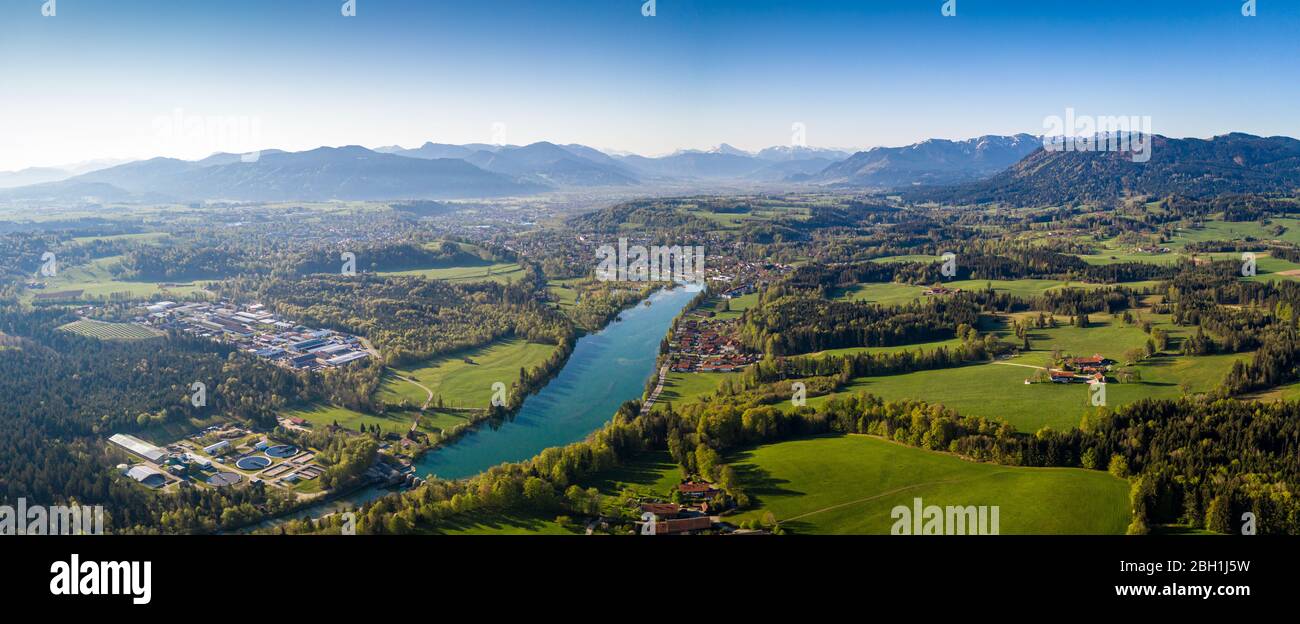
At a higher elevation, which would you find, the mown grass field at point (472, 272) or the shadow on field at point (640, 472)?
the mown grass field at point (472, 272)

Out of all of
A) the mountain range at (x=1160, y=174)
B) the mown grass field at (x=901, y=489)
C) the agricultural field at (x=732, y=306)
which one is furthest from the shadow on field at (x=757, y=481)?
the mountain range at (x=1160, y=174)

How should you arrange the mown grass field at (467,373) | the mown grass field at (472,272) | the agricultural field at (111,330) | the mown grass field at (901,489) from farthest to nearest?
the mown grass field at (472,272), the agricultural field at (111,330), the mown grass field at (467,373), the mown grass field at (901,489)

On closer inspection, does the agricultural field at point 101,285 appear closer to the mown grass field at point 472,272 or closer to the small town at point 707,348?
the mown grass field at point 472,272

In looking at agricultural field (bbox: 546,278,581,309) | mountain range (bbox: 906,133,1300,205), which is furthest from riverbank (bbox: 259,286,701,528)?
mountain range (bbox: 906,133,1300,205)

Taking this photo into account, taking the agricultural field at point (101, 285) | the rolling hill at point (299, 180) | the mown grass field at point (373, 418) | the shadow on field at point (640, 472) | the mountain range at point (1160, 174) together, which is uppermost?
the rolling hill at point (299, 180)

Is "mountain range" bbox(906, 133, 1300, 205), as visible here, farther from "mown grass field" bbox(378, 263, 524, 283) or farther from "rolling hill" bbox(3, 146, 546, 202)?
"rolling hill" bbox(3, 146, 546, 202)

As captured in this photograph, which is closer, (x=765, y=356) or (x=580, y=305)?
(x=765, y=356)

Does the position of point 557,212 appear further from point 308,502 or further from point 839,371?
point 308,502
